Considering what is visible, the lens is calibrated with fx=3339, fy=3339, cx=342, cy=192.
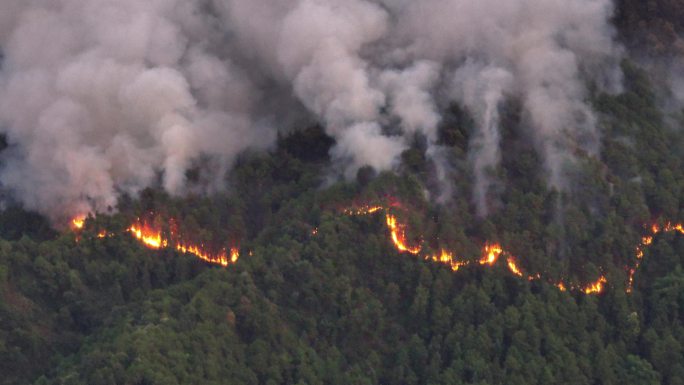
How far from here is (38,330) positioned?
85000 mm

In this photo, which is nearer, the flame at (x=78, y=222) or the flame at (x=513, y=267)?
the flame at (x=513, y=267)

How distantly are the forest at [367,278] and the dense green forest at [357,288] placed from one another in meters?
0.05

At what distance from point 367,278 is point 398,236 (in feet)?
4.66

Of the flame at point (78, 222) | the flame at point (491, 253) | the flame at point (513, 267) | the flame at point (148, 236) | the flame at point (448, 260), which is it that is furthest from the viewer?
the flame at point (78, 222)

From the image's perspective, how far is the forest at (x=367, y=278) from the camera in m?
84.0

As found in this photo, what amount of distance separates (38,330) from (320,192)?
8.59 m

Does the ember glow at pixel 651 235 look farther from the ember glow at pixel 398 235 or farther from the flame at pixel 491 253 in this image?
the ember glow at pixel 398 235

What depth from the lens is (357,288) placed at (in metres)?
85.9

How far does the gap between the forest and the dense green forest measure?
0.05 m

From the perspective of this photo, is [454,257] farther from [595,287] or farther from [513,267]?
[595,287]

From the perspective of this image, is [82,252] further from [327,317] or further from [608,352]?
[608,352]

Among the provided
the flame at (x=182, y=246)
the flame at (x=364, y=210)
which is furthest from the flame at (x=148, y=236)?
the flame at (x=364, y=210)

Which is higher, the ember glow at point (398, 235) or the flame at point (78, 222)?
the flame at point (78, 222)

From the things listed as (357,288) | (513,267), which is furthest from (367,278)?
(513,267)
